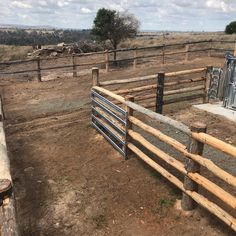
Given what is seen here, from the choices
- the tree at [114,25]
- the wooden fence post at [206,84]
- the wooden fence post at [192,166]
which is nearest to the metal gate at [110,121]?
the wooden fence post at [192,166]

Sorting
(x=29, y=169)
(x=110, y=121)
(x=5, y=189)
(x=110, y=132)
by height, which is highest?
(x=5, y=189)

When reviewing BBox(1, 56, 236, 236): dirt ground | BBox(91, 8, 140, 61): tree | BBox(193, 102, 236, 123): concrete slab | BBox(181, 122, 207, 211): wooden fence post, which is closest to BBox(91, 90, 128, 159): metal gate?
BBox(1, 56, 236, 236): dirt ground

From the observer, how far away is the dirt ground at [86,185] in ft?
16.5

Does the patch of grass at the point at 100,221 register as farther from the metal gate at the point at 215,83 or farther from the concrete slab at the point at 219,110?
the metal gate at the point at 215,83

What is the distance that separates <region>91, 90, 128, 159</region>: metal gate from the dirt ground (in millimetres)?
182

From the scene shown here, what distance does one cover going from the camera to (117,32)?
26484 millimetres

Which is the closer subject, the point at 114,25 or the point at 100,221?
the point at 100,221

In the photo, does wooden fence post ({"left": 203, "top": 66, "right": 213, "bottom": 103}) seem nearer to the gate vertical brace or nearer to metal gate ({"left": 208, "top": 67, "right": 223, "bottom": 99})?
metal gate ({"left": 208, "top": 67, "right": 223, "bottom": 99})

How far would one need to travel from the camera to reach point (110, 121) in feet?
24.9

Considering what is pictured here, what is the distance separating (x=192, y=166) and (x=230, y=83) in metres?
5.76

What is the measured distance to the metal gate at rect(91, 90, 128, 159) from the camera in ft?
22.9

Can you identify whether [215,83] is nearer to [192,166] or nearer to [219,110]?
[219,110]

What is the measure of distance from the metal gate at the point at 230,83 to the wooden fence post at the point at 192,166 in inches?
219

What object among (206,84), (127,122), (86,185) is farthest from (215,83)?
(86,185)
